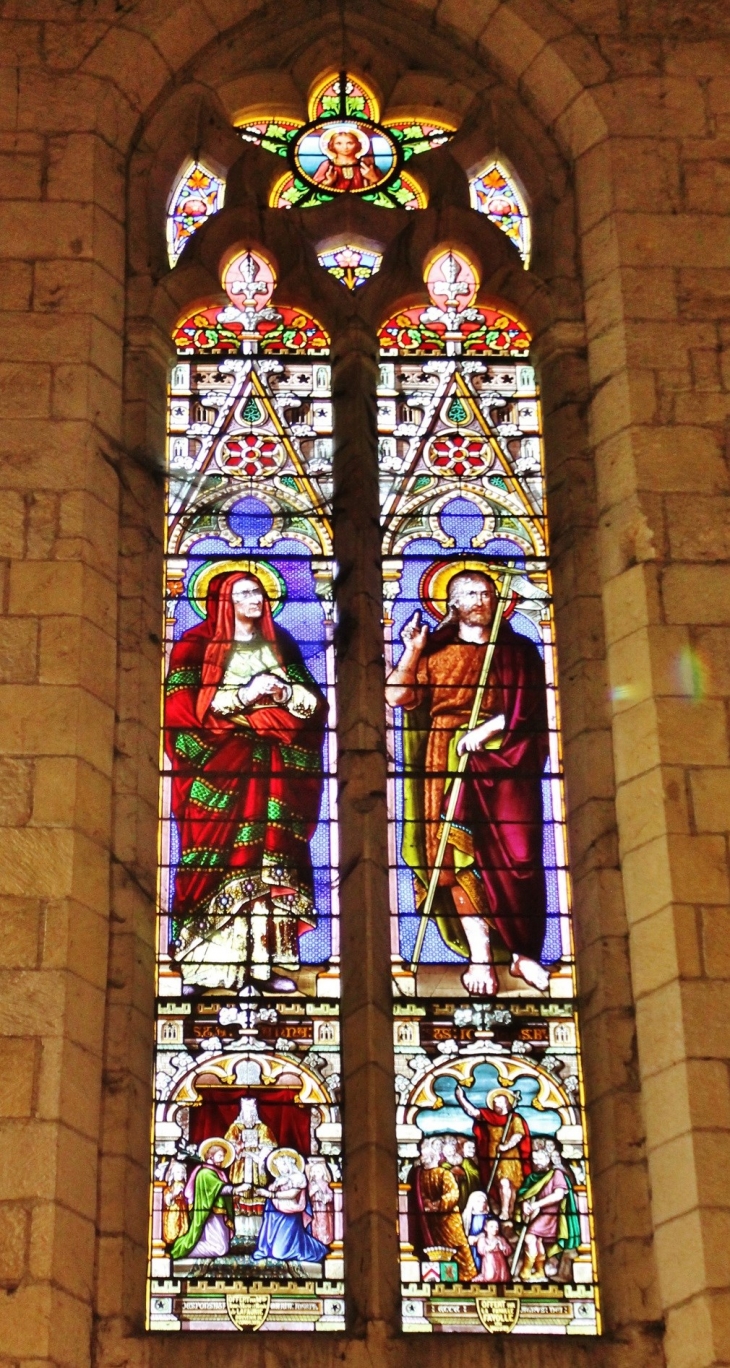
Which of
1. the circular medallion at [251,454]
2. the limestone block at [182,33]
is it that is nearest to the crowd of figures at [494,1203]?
the circular medallion at [251,454]

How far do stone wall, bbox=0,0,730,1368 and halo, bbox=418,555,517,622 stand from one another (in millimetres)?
221

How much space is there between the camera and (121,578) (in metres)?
9.47

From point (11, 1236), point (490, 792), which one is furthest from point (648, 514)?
point (11, 1236)

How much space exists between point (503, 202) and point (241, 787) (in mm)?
2626

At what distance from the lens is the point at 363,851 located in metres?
9.06

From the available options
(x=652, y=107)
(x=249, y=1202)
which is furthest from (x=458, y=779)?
(x=652, y=107)

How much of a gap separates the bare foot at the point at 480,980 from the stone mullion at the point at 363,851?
26 cm

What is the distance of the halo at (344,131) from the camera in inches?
424

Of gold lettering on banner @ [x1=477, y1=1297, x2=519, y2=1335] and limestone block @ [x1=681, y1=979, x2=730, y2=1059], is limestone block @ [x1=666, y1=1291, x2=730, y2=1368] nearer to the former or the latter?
gold lettering on banner @ [x1=477, y1=1297, x2=519, y2=1335]

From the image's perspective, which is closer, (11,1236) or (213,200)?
(11,1236)

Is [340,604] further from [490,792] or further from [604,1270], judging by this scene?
[604,1270]

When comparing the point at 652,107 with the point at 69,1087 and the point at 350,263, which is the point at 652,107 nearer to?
the point at 350,263

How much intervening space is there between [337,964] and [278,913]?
262 mm

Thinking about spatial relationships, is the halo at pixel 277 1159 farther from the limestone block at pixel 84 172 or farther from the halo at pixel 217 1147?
the limestone block at pixel 84 172
